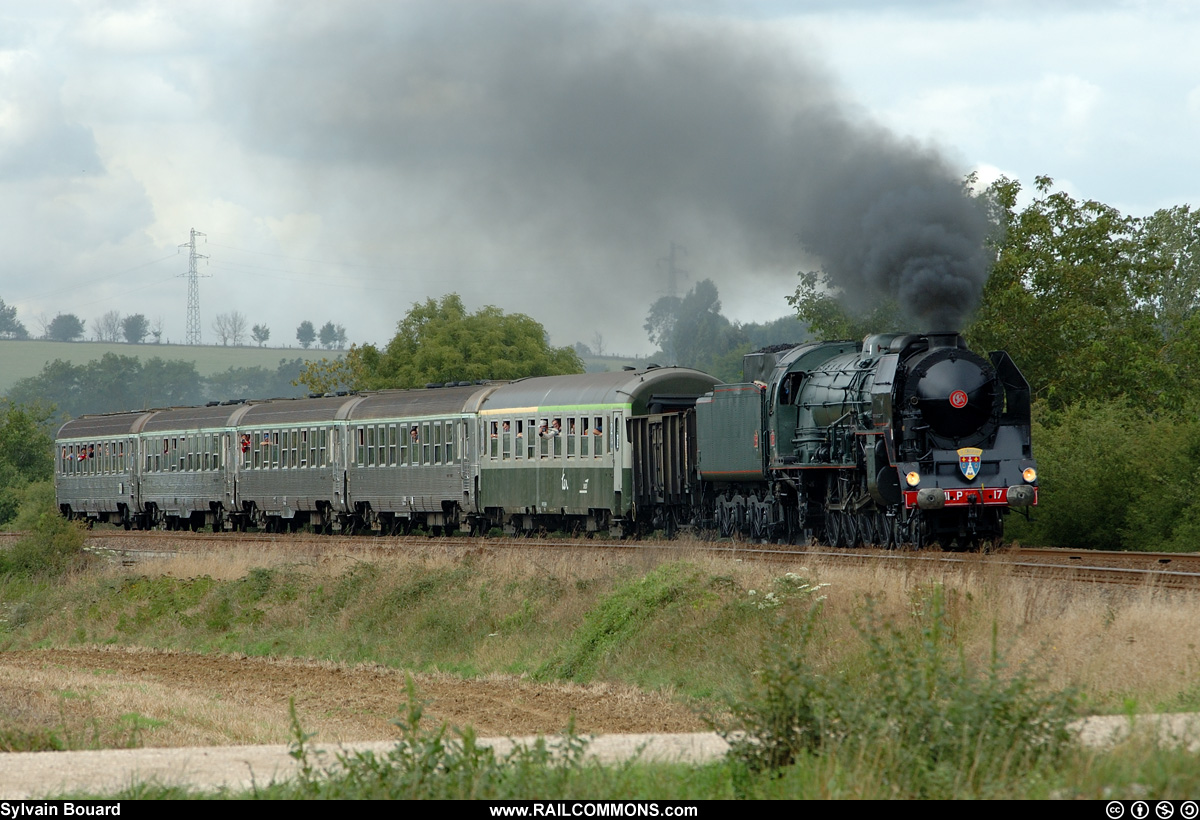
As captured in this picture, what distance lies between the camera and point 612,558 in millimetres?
23328

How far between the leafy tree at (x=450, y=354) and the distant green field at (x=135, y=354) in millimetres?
99779

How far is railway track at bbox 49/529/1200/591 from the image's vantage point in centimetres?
1841

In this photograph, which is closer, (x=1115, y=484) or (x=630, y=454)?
(x=1115, y=484)

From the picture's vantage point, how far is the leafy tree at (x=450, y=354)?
7269cm

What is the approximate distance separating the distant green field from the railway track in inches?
5750

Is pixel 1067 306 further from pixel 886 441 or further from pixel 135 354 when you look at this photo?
pixel 135 354

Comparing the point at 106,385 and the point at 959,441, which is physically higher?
the point at 106,385

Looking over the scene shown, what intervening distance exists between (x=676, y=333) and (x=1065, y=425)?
5135 inches

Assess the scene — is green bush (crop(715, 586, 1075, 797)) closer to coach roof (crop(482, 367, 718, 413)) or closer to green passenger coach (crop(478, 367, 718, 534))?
green passenger coach (crop(478, 367, 718, 534))

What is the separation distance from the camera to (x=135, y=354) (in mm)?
178250

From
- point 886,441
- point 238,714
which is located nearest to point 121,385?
point 886,441

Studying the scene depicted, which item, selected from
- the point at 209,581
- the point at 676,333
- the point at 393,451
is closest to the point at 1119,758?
the point at 209,581

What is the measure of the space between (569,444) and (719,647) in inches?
620

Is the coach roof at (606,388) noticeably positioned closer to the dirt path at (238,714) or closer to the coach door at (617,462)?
the coach door at (617,462)
